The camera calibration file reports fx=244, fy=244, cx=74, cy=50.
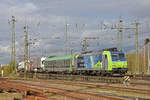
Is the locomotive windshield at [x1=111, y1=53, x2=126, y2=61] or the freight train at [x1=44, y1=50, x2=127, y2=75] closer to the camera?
the freight train at [x1=44, y1=50, x2=127, y2=75]

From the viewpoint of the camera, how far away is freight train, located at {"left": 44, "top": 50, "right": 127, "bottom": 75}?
2956 centimetres

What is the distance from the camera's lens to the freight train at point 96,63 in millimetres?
29562

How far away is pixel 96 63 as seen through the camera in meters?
31.6

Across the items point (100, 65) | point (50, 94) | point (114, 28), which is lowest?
point (50, 94)

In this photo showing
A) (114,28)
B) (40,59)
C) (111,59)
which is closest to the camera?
(111,59)

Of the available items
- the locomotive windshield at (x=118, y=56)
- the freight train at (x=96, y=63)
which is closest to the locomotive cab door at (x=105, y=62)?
the freight train at (x=96, y=63)

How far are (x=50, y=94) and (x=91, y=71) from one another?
15.8 metres

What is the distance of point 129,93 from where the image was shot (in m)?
17.3

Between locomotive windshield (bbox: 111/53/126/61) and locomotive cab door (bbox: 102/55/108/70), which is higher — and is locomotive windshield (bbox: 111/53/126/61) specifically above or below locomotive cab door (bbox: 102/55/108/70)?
above

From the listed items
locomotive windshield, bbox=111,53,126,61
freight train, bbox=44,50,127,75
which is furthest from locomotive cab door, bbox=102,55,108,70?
locomotive windshield, bbox=111,53,126,61

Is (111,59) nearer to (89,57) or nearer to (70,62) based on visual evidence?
(89,57)

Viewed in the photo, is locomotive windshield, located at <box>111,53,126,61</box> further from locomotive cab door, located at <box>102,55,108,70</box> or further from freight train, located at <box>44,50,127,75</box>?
locomotive cab door, located at <box>102,55,108,70</box>

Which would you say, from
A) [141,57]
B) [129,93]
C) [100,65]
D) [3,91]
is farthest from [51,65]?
[129,93]

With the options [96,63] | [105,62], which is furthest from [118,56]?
[96,63]
